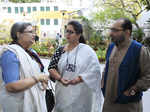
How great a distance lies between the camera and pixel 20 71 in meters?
2.00

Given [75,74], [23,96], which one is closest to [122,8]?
[75,74]

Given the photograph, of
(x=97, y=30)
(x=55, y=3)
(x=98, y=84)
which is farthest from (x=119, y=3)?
(x=55, y=3)

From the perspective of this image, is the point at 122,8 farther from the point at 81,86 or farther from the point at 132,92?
the point at 132,92

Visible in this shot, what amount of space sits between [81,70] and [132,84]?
0.66 m

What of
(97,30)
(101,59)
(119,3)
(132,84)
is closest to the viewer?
(132,84)

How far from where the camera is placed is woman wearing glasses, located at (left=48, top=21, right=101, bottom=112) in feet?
8.89

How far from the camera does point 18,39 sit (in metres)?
2.14

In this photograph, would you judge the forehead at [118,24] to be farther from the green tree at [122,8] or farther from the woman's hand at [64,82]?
the green tree at [122,8]

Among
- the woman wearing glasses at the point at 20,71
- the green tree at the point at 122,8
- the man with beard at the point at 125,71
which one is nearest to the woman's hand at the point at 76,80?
the man with beard at the point at 125,71

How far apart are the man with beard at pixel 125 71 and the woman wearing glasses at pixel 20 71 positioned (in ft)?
3.02

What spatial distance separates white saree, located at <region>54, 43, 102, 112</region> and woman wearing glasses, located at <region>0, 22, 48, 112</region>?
64 cm

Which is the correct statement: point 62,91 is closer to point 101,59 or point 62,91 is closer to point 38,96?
point 38,96

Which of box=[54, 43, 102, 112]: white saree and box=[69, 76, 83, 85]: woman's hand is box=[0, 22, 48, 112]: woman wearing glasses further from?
box=[54, 43, 102, 112]: white saree

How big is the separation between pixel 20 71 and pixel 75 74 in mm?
890
